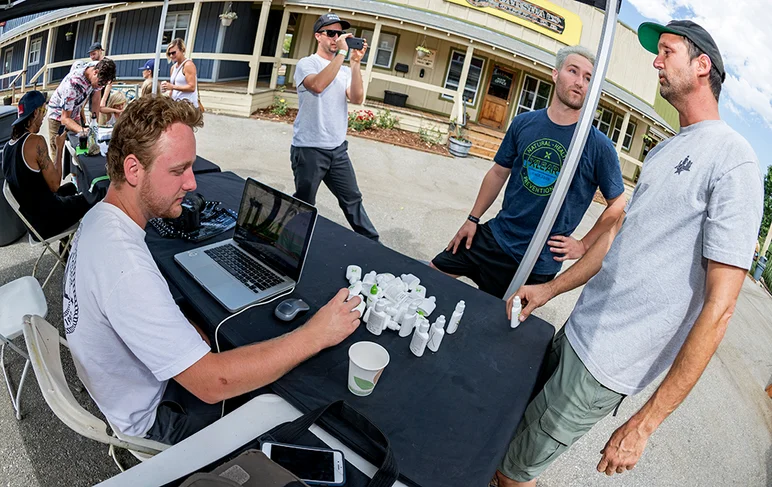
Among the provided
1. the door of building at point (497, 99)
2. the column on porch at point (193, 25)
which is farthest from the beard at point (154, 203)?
the door of building at point (497, 99)

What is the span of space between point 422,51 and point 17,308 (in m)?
13.9

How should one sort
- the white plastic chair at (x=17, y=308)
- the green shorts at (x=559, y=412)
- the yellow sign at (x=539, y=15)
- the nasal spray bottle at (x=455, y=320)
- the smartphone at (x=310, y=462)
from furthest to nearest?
A: the yellow sign at (x=539, y=15) < the white plastic chair at (x=17, y=308) < the nasal spray bottle at (x=455, y=320) < the green shorts at (x=559, y=412) < the smartphone at (x=310, y=462)

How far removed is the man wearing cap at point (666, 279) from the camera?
1421mm

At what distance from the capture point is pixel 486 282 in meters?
3.04

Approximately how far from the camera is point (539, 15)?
13.2 metres

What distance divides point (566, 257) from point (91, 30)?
9525 millimetres

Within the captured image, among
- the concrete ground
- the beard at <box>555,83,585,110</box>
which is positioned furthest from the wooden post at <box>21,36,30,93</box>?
the beard at <box>555,83,585,110</box>

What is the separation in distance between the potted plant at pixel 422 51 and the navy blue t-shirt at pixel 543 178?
1167 cm

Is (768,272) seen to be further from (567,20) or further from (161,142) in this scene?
(161,142)

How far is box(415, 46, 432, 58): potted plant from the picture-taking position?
1344cm

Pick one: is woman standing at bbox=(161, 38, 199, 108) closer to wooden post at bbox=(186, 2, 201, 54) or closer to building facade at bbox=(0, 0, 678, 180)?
building facade at bbox=(0, 0, 678, 180)

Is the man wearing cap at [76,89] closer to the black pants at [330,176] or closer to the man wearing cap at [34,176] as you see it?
the man wearing cap at [34,176]

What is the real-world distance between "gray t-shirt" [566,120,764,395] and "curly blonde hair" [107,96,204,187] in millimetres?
1848

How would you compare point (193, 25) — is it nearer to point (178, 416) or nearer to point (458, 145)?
point (458, 145)
